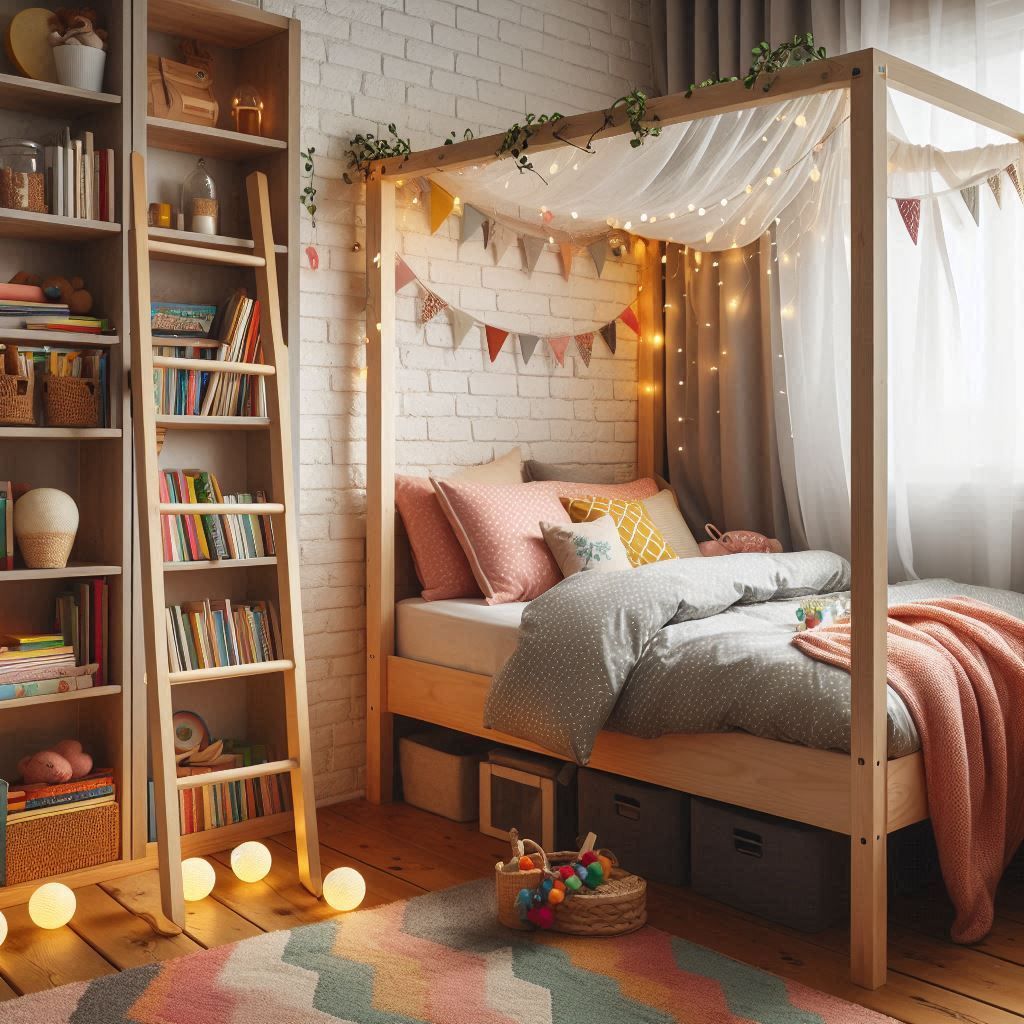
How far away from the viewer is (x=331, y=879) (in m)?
2.80

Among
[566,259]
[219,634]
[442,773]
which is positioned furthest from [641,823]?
[566,259]

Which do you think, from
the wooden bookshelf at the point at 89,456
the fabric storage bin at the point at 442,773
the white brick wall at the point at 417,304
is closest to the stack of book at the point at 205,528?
the wooden bookshelf at the point at 89,456

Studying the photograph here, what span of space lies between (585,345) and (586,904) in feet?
7.26

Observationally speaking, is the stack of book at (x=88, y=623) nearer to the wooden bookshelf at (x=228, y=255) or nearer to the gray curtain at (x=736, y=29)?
the wooden bookshelf at (x=228, y=255)

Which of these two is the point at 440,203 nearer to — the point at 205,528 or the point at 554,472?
the point at 554,472

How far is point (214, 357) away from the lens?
10.8ft

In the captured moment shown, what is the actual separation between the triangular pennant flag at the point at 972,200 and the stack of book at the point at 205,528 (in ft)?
6.85

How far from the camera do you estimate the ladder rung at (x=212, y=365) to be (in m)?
2.94

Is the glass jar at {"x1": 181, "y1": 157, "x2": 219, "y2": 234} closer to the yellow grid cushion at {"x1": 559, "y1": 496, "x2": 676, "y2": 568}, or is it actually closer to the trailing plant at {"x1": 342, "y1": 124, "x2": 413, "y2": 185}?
the trailing plant at {"x1": 342, "y1": 124, "x2": 413, "y2": 185}

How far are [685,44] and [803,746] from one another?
2883 mm

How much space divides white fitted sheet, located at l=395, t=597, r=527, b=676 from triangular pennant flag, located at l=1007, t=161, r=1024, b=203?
69.0 inches

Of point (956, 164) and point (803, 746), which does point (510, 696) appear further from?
point (956, 164)

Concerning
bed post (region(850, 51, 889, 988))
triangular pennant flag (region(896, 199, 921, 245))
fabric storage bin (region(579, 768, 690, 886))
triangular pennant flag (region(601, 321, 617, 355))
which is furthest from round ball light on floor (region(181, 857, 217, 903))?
triangular pennant flag (region(896, 199, 921, 245))

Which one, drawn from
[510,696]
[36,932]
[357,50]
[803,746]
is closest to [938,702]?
[803,746]
